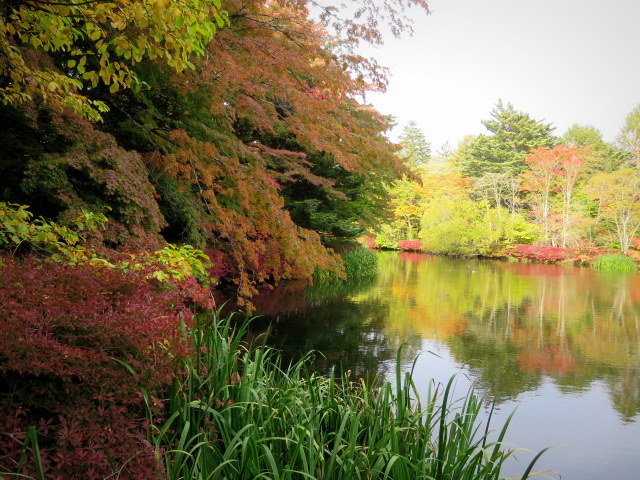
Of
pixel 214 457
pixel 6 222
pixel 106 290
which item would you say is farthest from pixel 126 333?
pixel 6 222

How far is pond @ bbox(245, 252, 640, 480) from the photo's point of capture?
12.3 ft

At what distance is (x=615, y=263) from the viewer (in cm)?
2002

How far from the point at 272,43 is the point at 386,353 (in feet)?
12.9

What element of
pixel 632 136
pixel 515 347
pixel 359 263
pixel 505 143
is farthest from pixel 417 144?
pixel 515 347

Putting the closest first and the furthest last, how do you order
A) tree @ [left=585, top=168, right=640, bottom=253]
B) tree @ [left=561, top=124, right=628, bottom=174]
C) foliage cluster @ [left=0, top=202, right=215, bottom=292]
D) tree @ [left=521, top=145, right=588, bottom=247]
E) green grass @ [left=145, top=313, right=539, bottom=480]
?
green grass @ [left=145, top=313, right=539, bottom=480]
foliage cluster @ [left=0, top=202, right=215, bottom=292]
tree @ [left=585, top=168, right=640, bottom=253]
tree @ [left=521, top=145, right=588, bottom=247]
tree @ [left=561, top=124, right=628, bottom=174]

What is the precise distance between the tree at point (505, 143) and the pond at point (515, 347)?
19927 mm

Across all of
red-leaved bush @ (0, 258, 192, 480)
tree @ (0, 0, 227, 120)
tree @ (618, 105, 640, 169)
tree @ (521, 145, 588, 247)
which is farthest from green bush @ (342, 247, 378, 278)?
tree @ (618, 105, 640, 169)

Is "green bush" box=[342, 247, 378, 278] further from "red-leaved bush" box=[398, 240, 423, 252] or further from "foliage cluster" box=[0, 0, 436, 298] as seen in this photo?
"red-leaved bush" box=[398, 240, 423, 252]

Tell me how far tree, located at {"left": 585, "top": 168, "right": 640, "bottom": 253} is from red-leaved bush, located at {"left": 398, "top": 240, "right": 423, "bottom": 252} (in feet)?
32.7

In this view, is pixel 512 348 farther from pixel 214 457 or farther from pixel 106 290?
pixel 106 290

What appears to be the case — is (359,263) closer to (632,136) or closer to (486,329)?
(486,329)

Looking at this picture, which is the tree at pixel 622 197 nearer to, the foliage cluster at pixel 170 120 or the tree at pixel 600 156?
the tree at pixel 600 156

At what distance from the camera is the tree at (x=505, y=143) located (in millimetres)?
30109

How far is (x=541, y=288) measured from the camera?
12703mm
